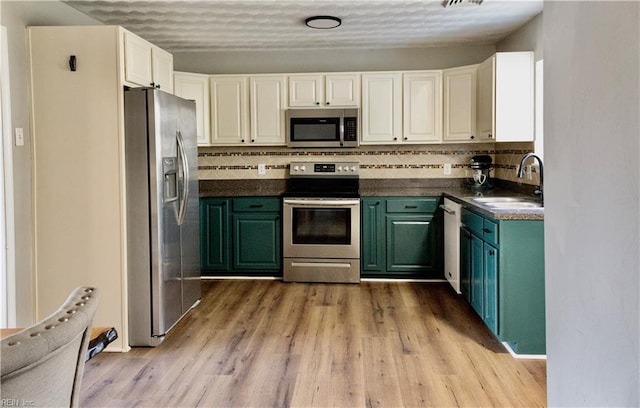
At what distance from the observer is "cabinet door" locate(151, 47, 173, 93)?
11.2ft

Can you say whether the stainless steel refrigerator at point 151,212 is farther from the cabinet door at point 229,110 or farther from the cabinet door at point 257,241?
the cabinet door at point 229,110

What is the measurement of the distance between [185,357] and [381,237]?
2294 mm

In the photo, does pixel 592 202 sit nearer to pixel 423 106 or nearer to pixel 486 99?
pixel 486 99

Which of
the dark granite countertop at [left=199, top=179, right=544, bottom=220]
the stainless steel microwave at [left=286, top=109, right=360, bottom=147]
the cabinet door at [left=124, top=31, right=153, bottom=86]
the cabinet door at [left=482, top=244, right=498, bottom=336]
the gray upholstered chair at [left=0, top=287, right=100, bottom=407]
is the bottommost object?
the cabinet door at [left=482, top=244, right=498, bottom=336]

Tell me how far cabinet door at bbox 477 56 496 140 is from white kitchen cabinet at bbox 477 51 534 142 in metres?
0.03

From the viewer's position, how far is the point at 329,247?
4.59 meters

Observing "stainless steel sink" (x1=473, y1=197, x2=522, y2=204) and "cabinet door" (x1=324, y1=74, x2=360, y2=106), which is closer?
"stainless steel sink" (x1=473, y1=197, x2=522, y2=204)

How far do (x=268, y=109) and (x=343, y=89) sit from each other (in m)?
0.77

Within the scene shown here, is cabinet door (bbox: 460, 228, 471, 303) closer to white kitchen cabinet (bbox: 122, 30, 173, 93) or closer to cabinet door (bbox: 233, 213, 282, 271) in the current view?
cabinet door (bbox: 233, 213, 282, 271)

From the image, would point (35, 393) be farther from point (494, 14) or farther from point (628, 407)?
point (494, 14)

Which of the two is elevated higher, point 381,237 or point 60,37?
point 60,37

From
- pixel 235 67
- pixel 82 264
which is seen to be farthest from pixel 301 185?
pixel 82 264

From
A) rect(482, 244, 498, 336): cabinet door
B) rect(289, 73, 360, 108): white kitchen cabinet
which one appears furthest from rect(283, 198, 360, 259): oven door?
rect(482, 244, 498, 336): cabinet door

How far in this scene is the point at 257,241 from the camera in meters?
4.74
